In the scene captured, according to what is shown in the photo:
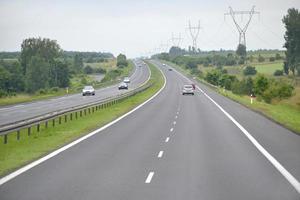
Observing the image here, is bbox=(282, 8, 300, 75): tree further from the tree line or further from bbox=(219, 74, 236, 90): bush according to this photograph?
the tree line

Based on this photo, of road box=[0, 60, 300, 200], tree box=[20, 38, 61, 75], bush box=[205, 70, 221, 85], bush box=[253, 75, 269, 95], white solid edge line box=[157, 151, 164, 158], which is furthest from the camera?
tree box=[20, 38, 61, 75]

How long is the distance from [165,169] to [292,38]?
12379cm

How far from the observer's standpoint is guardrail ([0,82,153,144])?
81.6 feet

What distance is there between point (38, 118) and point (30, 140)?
3.45 meters

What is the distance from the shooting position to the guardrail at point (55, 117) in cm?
2486

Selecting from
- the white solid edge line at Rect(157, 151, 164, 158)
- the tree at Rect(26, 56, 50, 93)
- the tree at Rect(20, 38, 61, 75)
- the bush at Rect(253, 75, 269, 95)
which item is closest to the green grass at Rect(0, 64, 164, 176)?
the white solid edge line at Rect(157, 151, 164, 158)

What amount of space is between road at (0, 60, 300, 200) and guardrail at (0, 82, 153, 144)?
9.40ft

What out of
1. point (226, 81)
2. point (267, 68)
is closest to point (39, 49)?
point (267, 68)

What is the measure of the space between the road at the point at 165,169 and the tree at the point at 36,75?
117868mm

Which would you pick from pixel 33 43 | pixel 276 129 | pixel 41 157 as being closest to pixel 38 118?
pixel 41 157

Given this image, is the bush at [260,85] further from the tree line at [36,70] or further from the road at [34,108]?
the tree line at [36,70]

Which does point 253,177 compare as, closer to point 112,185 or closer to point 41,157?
point 112,185

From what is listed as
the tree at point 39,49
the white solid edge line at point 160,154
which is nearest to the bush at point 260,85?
the white solid edge line at point 160,154

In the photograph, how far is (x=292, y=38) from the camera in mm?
135625
